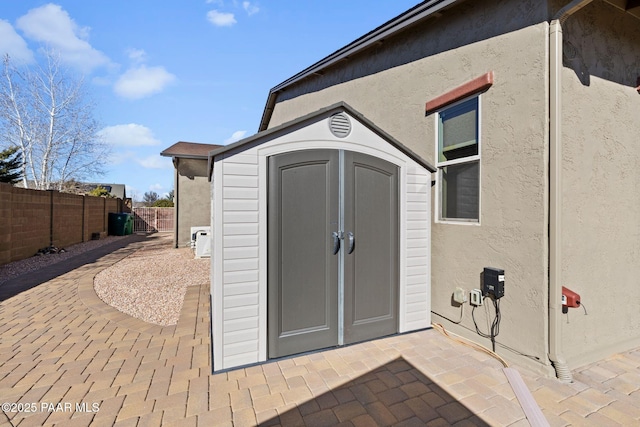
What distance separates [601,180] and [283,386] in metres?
4.22

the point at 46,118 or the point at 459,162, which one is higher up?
the point at 46,118

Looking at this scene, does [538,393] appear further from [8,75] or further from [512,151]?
[8,75]

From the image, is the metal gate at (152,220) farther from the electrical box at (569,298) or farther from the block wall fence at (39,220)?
the electrical box at (569,298)

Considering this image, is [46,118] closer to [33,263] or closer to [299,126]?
[33,263]

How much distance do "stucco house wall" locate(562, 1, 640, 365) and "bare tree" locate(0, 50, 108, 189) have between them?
25.2 meters

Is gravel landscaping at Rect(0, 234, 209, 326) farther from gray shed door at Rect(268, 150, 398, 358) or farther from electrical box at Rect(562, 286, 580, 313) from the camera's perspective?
electrical box at Rect(562, 286, 580, 313)

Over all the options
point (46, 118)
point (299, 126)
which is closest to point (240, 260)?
point (299, 126)

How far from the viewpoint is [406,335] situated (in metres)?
3.92

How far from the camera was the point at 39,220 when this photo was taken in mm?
9484

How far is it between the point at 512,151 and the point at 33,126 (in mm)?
25332

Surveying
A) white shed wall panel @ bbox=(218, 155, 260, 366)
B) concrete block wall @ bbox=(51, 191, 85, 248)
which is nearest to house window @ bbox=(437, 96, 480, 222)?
white shed wall panel @ bbox=(218, 155, 260, 366)

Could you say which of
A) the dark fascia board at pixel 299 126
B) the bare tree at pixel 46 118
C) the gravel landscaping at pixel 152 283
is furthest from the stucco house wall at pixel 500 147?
the bare tree at pixel 46 118

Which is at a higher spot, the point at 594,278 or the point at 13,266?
the point at 594,278

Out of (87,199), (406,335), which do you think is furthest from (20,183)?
(406,335)
